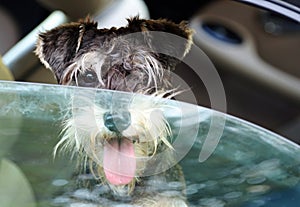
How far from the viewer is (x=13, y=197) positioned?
1281 mm

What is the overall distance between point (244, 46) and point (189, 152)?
1648 millimetres

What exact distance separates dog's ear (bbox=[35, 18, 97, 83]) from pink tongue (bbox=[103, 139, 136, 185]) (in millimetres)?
335

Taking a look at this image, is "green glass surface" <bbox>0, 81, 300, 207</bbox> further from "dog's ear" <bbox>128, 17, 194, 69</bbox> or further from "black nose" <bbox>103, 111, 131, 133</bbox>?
"dog's ear" <bbox>128, 17, 194, 69</bbox>

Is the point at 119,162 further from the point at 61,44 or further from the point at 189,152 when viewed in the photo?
the point at 61,44

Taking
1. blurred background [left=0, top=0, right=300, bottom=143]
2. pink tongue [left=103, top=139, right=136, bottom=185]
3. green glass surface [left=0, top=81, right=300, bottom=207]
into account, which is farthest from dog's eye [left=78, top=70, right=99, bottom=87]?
blurred background [left=0, top=0, right=300, bottom=143]

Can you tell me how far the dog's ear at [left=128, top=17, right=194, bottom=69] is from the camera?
63.2 inches

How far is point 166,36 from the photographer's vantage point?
1.62 meters

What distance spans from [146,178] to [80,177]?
137 millimetres

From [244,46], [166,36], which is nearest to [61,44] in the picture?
[166,36]

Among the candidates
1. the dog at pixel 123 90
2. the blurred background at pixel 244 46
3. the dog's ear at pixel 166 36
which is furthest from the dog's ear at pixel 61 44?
the blurred background at pixel 244 46

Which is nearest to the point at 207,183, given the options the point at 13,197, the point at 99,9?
the point at 13,197

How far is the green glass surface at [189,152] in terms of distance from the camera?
1301 millimetres

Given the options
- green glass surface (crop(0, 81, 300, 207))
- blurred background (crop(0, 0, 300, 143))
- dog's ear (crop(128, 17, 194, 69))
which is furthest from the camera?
blurred background (crop(0, 0, 300, 143))

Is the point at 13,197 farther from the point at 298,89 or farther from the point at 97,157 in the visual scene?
the point at 298,89
